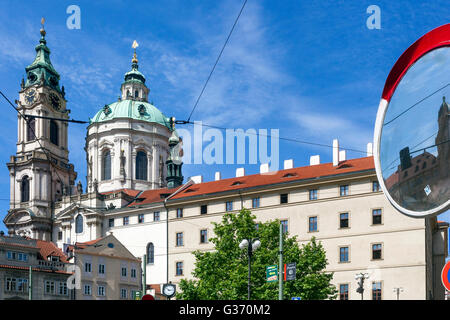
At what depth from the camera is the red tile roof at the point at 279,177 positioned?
7012 cm

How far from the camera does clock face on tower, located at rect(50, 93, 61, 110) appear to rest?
107500 mm

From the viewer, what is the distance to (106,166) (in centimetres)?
10888

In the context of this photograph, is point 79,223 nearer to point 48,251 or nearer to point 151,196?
point 151,196

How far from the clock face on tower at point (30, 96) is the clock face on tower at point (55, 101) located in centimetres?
282

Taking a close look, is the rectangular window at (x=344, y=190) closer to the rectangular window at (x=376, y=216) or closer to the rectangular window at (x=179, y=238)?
the rectangular window at (x=376, y=216)

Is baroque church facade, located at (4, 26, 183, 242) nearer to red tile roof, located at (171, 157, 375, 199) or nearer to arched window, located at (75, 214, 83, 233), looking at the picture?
arched window, located at (75, 214, 83, 233)

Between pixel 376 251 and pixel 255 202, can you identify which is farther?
pixel 255 202

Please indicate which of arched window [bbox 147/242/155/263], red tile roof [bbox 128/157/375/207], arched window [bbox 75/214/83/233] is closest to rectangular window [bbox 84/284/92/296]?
arched window [bbox 147/242/155/263]

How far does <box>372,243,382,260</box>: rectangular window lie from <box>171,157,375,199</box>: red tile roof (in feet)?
25.7

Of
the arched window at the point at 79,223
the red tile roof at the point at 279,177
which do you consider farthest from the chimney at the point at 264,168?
the arched window at the point at 79,223

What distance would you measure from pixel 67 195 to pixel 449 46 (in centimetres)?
9350

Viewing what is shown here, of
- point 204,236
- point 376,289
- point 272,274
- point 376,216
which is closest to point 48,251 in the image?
point 204,236

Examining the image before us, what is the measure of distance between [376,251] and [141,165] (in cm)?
5299
